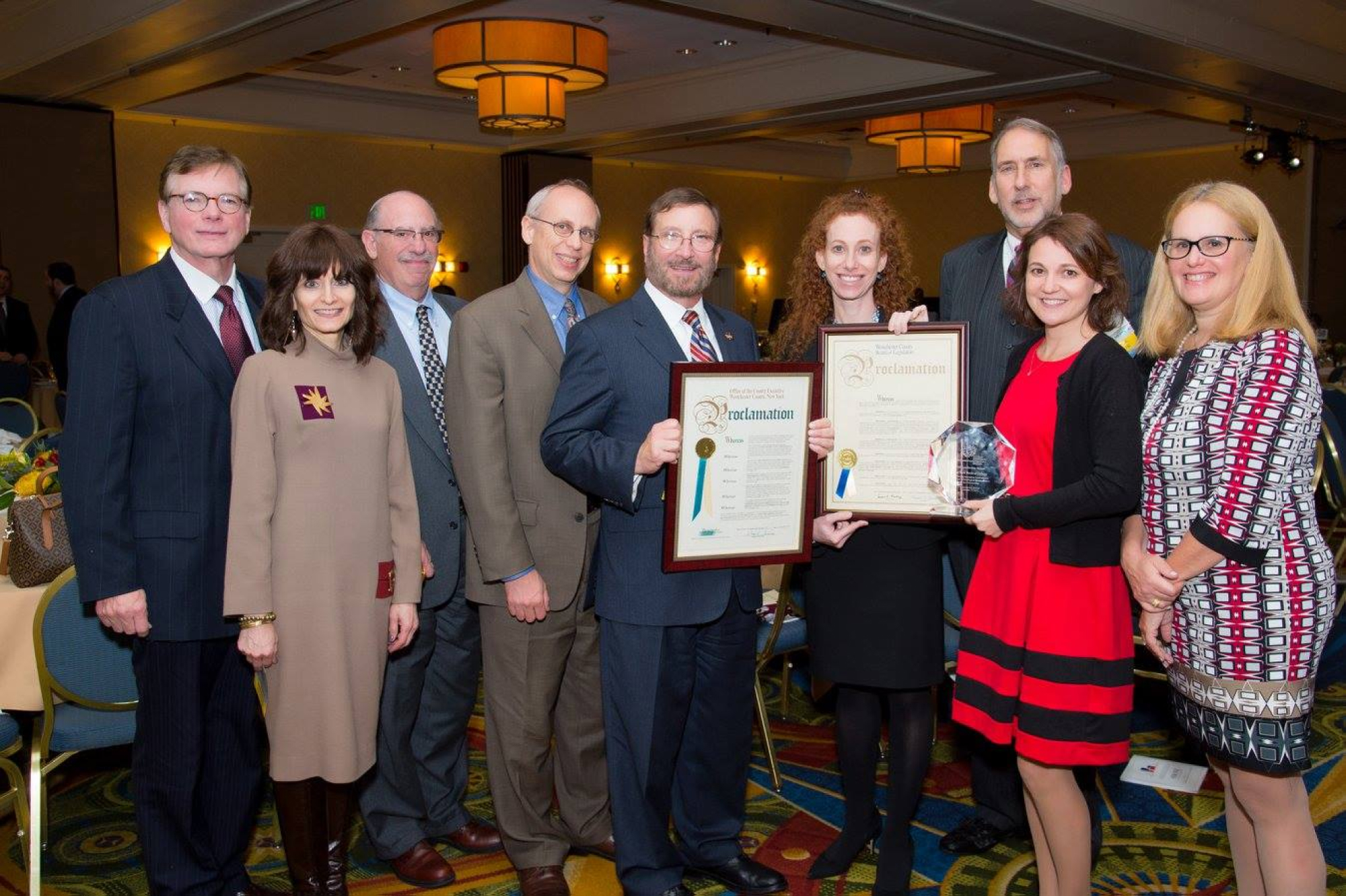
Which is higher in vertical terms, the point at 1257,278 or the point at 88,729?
the point at 1257,278

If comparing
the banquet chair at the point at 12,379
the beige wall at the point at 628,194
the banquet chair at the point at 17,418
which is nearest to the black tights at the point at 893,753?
the banquet chair at the point at 17,418

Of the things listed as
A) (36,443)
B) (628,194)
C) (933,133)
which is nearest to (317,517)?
(36,443)

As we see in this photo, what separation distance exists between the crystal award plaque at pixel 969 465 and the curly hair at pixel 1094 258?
324 mm

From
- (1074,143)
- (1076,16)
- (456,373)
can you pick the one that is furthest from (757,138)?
(456,373)

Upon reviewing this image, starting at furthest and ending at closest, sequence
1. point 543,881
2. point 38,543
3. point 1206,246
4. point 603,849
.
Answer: point 603,849 → point 38,543 → point 543,881 → point 1206,246

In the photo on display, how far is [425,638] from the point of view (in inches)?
126

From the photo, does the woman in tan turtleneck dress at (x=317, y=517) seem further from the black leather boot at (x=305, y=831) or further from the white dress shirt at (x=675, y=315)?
the white dress shirt at (x=675, y=315)

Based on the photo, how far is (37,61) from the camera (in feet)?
31.3

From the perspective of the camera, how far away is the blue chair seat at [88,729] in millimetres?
3096

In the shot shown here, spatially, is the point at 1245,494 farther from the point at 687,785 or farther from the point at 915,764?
the point at 687,785

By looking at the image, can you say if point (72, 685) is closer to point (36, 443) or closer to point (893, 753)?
point (893, 753)

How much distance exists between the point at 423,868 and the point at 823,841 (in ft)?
3.75

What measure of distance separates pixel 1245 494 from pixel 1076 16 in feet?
23.1

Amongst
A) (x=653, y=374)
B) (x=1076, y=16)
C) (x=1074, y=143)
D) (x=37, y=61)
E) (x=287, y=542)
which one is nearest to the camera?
(x=287, y=542)
